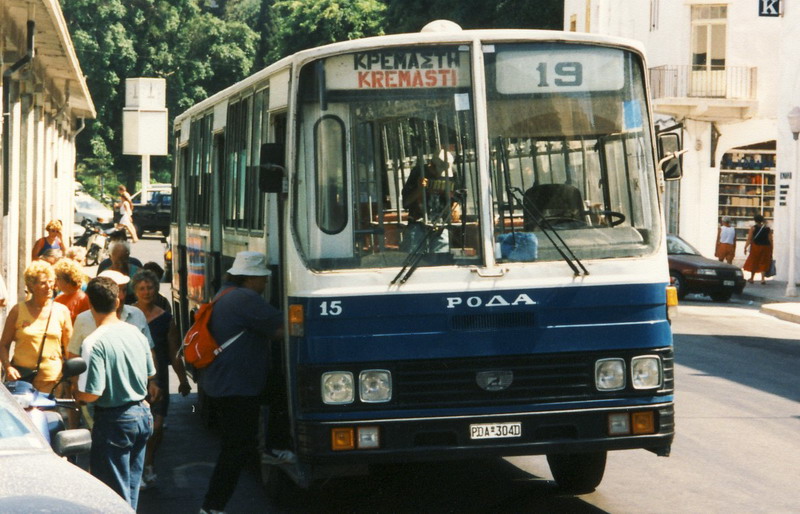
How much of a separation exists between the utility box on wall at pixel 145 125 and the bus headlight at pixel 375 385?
3754 centimetres

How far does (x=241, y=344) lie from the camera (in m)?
8.31

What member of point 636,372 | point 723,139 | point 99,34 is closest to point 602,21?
point 723,139

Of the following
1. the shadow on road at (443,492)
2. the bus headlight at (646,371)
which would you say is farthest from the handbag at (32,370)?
the bus headlight at (646,371)

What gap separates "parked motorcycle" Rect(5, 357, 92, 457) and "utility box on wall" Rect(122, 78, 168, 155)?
1485 inches

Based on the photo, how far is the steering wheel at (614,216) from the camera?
27.2 ft

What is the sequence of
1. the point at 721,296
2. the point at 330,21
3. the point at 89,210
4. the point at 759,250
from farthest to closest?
1. the point at 330,21
2. the point at 89,210
3. the point at 759,250
4. the point at 721,296

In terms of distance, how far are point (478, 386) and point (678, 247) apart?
22.4 m

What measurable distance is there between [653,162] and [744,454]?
3.48 metres

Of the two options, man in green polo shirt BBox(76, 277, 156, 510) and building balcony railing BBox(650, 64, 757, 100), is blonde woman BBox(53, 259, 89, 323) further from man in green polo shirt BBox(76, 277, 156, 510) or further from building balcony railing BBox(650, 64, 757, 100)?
building balcony railing BBox(650, 64, 757, 100)

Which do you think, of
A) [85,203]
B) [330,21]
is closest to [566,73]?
[85,203]

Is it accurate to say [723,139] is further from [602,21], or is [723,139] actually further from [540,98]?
[540,98]

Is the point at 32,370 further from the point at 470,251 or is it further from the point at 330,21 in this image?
the point at 330,21

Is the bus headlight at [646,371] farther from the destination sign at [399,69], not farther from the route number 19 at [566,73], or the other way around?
the destination sign at [399,69]

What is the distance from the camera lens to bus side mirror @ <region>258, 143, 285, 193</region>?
8.07 m
